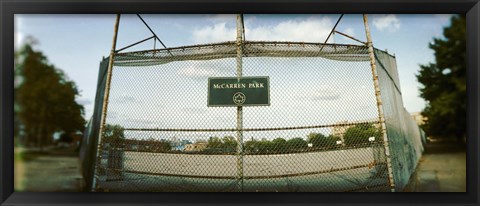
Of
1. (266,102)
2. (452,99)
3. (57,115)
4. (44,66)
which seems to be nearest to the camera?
(452,99)

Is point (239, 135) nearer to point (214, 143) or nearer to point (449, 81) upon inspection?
point (214, 143)

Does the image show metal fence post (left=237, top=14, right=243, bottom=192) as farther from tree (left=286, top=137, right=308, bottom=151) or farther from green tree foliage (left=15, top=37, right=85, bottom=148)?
green tree foliage (left=15, top=37, right=85, bottom=148)

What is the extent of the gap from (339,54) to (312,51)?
15.8 inches

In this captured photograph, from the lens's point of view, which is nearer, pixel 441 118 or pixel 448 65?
pixel 448 65

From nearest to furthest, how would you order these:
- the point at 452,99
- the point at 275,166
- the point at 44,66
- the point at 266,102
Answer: the point at 452,99
the point at 266,102
the point at 44,66
the point at 275,166

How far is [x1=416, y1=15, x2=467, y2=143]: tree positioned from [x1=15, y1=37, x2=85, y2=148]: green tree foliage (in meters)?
4.31

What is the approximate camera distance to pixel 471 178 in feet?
7.81

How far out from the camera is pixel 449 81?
2.71 m

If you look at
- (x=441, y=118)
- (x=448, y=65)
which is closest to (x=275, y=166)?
(x=441, y=118)

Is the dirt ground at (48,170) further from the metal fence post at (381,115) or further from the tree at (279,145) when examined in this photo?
the metal fence post at (381,115)

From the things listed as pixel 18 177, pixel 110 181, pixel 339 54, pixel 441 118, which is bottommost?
pixel 110 181

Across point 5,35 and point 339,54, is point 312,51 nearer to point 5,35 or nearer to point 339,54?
point 339,54
